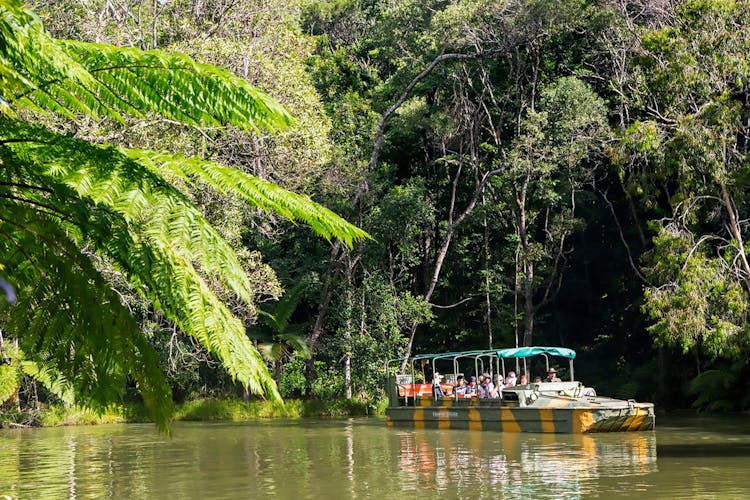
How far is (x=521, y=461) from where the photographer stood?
17.1 meters

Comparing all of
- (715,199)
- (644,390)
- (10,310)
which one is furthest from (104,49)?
(644,390)

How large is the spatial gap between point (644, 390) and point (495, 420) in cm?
1045

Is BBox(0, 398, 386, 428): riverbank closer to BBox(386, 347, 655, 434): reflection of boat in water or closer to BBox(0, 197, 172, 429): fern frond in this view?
BBox(386, 347, 655, 434): reflection of boat in water

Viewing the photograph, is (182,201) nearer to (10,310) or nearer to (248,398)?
(10,310)

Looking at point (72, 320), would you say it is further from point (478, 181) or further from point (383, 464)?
point (478, 181)

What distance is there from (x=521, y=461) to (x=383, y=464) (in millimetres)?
2432

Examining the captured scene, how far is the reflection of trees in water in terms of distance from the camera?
14086mm

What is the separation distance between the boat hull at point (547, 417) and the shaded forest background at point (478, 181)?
2532 mm

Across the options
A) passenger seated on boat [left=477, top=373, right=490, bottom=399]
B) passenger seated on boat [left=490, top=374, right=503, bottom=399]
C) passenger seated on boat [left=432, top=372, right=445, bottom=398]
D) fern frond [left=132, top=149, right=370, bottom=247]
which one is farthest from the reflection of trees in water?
fern frond [left=132, top=149, right=370, bottom=247]

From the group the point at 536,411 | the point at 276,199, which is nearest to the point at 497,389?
the point at 536,411

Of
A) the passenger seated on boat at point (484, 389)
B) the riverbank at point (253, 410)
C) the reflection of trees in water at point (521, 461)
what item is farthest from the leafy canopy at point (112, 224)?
the riverbank at point (253, 410)

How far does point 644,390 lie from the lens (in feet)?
107

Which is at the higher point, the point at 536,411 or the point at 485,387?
the point at 485,387

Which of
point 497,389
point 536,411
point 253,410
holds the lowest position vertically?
point 536,411
